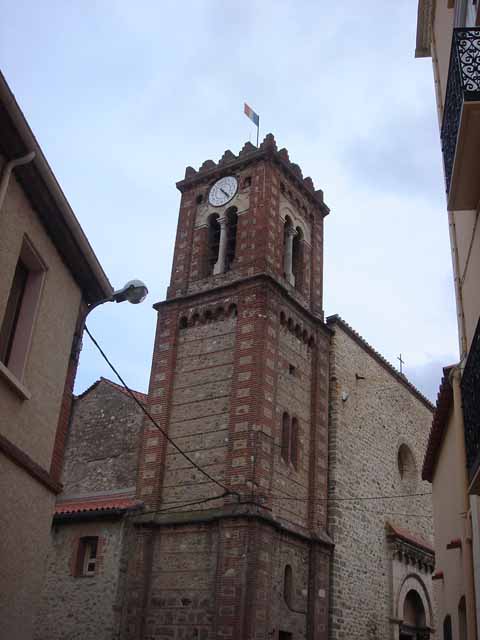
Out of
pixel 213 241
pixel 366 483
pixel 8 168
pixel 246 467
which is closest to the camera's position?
pixel 8 168

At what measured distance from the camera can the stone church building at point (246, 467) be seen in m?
18.7

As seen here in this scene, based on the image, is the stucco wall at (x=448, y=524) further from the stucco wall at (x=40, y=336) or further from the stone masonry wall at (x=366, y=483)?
the stone masonry wall at (x=366, y=483)

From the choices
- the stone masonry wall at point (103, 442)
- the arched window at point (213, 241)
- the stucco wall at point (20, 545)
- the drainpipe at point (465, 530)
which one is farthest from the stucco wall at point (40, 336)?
the arched window at point (213, 241)

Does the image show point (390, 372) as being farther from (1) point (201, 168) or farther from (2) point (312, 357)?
(1) point (201, 168)

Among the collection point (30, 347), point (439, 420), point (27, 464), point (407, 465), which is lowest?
point (27, 464)

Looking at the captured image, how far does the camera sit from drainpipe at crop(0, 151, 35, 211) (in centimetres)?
839

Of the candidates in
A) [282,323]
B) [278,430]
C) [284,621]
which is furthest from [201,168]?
[284,621]

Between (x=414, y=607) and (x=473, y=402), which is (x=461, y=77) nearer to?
(x=473, y=402)

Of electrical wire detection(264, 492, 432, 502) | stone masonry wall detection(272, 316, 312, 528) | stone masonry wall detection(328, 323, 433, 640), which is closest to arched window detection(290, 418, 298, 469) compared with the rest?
stone masonry wall detection(272, 316, 312, 528)

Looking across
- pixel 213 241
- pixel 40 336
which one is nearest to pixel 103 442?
pixel 213 241

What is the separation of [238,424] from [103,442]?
17.5 ft

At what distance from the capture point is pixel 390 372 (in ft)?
91.1

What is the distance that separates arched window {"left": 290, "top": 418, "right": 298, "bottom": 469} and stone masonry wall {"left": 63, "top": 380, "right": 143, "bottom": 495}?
452cm

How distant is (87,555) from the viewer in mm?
20547
